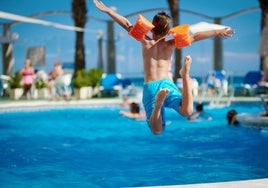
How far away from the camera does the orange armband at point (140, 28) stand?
4453 mm

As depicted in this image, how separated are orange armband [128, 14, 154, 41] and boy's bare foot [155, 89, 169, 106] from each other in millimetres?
582

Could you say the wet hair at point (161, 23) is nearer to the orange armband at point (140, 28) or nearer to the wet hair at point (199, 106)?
the orange armband at point (140, 28)

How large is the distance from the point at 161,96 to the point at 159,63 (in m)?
0.50

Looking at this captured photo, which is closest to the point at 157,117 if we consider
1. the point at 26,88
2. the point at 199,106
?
the point at 199,106

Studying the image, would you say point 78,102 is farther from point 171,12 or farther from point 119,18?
point 119,18

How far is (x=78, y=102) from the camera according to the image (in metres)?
16.0

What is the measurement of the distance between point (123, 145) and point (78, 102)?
7432 mm

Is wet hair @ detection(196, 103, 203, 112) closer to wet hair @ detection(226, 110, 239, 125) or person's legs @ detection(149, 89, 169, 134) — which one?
wet hair @ detection(226, 110, 239, 125)

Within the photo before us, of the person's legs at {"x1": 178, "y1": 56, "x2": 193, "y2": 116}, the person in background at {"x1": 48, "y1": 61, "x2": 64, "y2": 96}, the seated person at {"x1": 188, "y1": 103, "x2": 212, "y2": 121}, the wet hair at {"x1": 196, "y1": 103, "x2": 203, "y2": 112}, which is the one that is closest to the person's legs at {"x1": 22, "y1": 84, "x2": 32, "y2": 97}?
the person in background at {"x1": 48, "y1": 61, "x2": 64, "y2": 96}

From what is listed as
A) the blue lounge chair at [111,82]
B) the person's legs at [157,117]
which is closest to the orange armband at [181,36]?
the person's legs at [157,117]

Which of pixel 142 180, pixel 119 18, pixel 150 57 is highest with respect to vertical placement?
pixel 119 18

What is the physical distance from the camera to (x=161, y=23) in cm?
461

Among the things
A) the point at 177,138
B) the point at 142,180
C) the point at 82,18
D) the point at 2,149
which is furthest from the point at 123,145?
the point at 82,18

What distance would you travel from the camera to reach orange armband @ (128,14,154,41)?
4.45 metres
